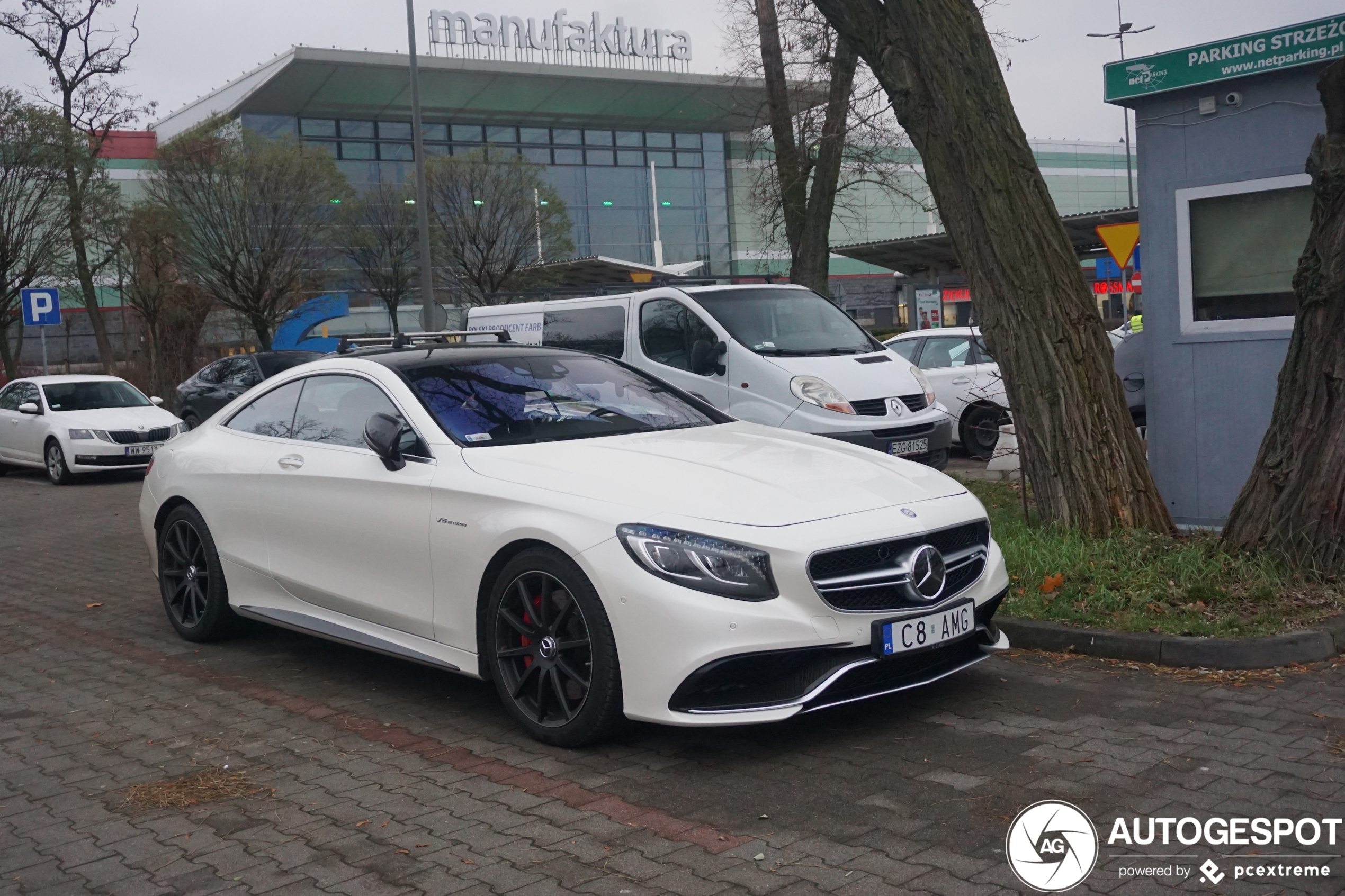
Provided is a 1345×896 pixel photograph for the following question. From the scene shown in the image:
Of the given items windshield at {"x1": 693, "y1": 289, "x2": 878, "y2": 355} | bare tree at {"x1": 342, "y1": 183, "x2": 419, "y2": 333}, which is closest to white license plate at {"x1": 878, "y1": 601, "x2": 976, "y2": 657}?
windshield at {"x1": 693, "y1": 289, "x2": 878, "y2": 355}

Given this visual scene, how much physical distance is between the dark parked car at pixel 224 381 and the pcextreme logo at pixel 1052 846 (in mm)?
19776

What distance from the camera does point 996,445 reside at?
14.2 metres

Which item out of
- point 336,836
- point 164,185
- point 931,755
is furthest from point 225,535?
point 164,185

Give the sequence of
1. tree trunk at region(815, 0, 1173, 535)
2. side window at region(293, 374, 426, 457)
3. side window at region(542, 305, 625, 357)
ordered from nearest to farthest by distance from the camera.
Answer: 1. side window at region(293, 374, 426, 457)
2. tree trunk at region(815, 0, 1173, 535)
3. side window at region(542, 305, 625, 357)

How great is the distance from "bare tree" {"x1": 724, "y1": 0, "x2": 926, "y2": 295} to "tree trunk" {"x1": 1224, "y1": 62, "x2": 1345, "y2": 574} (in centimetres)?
1331

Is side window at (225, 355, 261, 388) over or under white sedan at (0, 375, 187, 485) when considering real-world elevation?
over

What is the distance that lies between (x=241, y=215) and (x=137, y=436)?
1350cm

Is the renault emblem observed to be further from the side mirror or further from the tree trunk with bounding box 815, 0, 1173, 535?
the tree trunk with bounding box 815, 0, 1173, 535

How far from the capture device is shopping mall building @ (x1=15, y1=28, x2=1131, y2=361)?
155ft

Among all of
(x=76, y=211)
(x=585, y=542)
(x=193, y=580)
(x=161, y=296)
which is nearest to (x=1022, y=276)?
(x=585, y=542)

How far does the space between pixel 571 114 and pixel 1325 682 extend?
1963 inches

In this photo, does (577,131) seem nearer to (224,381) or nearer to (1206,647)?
(224,381)

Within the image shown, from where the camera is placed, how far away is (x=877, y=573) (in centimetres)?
462

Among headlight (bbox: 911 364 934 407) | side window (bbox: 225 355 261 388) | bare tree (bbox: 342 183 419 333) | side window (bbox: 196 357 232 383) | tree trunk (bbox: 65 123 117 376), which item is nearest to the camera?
headlight (bbox: 911 364 934 407)
